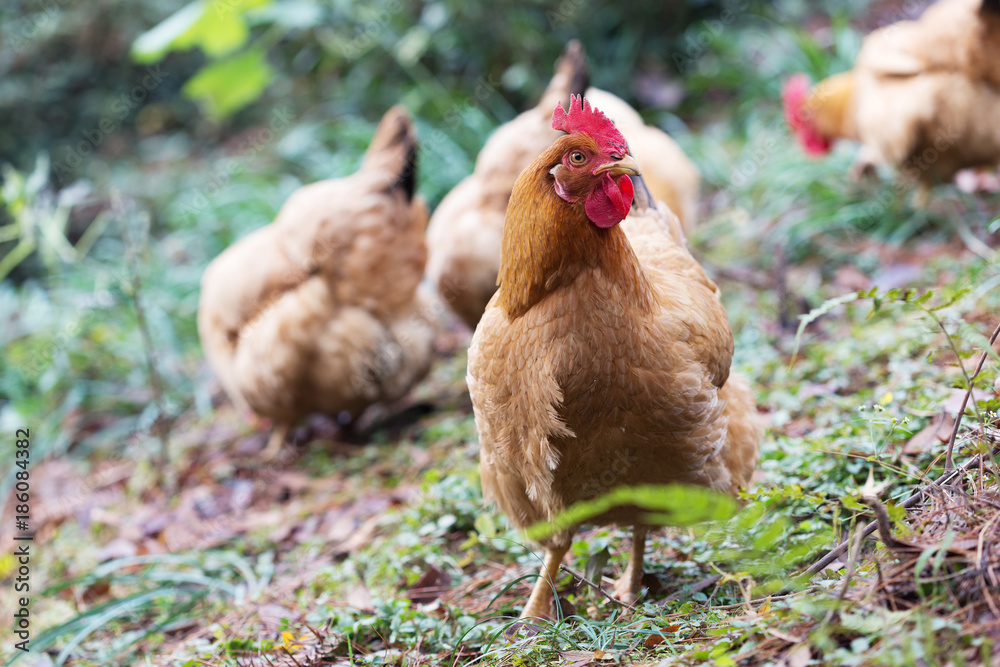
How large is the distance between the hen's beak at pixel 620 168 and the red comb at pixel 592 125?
0.05 m

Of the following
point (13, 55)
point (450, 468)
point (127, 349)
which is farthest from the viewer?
point (13, 55)

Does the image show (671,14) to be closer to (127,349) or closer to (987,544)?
(127,349)

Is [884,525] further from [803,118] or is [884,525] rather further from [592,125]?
[803,118]

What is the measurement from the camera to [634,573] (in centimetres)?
280

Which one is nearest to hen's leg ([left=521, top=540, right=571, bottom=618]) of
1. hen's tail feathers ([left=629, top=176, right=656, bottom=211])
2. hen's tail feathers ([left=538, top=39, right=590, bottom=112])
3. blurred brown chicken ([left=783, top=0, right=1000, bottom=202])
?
hen's tail feathers ([left=629, top=176, right=656, bottom=211])

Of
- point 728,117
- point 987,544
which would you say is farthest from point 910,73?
point 987,544

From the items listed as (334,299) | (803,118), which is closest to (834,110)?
(803,118)

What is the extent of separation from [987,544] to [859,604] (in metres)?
0.33

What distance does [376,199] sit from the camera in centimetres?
480

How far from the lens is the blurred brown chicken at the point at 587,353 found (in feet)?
7.39

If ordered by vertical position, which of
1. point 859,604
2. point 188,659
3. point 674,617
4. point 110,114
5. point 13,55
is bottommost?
point 188,659

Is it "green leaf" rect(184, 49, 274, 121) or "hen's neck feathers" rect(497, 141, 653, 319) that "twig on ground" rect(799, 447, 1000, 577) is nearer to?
"hen's neck feathers" rect(497, 141, 653, 319)

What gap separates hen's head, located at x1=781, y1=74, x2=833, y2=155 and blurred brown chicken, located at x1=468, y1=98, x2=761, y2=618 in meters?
4.85

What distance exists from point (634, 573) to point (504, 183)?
9.56 ft
